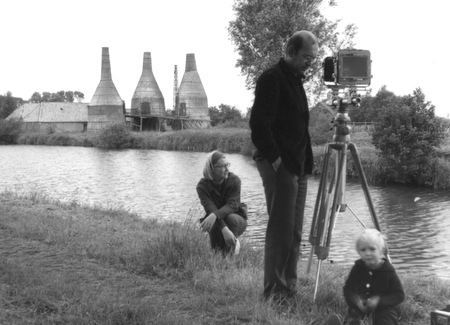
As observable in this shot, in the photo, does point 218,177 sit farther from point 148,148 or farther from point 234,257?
point 148,148

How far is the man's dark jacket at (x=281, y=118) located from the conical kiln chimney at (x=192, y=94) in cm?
5728

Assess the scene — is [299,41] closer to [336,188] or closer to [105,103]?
[336,188]

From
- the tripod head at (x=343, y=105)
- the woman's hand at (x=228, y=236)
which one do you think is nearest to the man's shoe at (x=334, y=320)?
the tripod head at (x=343, y=105)

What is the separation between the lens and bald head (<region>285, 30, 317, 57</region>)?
3146mm

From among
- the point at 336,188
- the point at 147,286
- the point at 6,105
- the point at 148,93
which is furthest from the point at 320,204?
the point at 6,105

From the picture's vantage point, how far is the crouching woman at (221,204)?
15.2ft

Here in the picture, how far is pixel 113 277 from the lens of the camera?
397 centimetres

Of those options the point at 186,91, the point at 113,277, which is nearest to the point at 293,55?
the point at 113,277

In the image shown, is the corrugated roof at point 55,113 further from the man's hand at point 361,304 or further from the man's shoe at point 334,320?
the man's shoe at point 334,320

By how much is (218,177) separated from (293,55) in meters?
1.74

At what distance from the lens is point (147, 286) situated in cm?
375

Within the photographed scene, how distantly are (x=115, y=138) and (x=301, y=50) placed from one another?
45.6 m

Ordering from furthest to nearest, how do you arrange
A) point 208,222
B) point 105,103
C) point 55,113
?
point 55,113 < point 105,103 < point 208,222

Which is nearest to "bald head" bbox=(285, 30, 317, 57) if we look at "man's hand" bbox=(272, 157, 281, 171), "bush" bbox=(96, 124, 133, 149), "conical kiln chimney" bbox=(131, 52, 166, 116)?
"man's hand" bbox=(272, 157, 281, 171)
